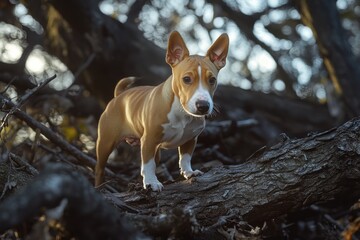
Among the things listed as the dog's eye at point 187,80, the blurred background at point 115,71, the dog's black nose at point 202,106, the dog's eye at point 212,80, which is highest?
the dog's eye at point 212,80

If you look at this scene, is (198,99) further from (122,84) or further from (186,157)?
(122,84)

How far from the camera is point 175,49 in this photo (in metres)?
3.40

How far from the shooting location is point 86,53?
21.1 ft

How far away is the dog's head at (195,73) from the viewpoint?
9.55ft

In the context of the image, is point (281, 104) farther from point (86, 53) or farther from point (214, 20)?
point (86, 53)

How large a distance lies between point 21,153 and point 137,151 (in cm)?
150

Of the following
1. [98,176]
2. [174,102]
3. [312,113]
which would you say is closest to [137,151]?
[98,176]

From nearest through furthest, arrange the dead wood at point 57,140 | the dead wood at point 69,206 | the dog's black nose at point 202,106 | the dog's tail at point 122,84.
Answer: the dead wood at point 69,206 → the dog's black nose at point 202,106 → the dead wood at point 57,140 → the dog's tail at point 122,84

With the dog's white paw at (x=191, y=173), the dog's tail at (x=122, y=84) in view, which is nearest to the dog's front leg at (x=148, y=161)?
the dog's white paw at (x=191, y=173)

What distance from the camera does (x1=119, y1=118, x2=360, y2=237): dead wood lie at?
2.90 m

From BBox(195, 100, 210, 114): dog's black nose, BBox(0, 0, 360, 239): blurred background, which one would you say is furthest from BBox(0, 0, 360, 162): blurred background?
BBox(195, 100, 210, 114): dog's black nose

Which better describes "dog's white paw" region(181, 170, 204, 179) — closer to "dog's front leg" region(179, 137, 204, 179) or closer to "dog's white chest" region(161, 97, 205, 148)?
"dog's front leg" region(179, 137, 204, 179)

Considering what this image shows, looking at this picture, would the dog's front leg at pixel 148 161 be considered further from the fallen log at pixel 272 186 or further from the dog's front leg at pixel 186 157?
the dog's front leg at pixel 186 157

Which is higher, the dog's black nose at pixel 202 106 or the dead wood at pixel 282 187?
the dog's black nose at pixel 202 106
